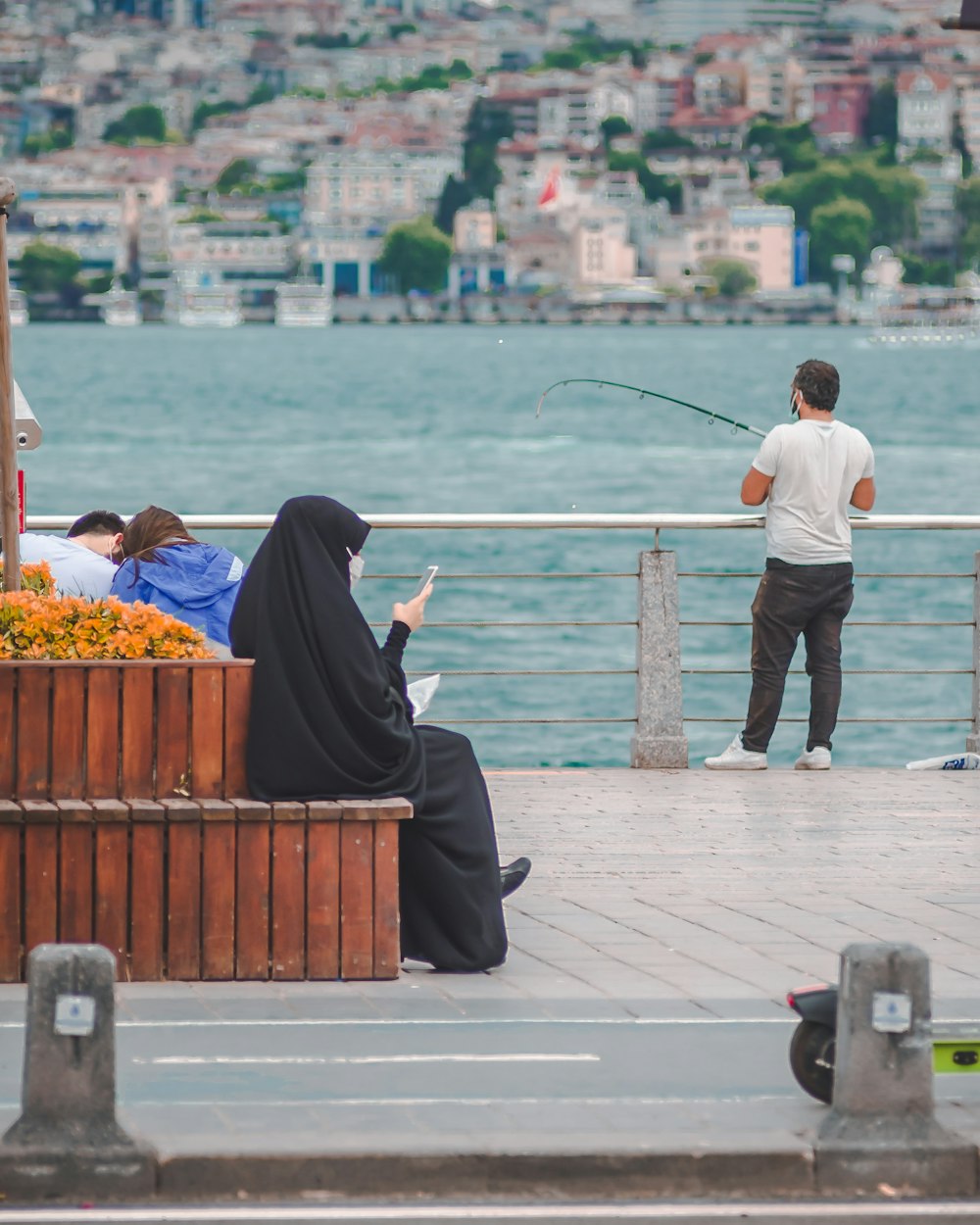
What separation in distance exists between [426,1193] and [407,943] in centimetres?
183

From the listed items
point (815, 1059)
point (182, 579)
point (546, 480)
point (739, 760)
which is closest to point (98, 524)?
point (182, 579)

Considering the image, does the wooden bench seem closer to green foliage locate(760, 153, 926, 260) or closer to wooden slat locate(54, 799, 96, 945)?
wooden slat locate(54, 799, 96, 945)

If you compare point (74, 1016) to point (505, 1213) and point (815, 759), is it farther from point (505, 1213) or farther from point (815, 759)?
point (815, 759)

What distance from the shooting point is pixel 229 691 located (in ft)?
20.5

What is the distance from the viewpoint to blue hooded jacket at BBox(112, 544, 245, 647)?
26.9 ft

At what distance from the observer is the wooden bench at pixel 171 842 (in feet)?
20.2

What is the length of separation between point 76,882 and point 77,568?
255 centimetres

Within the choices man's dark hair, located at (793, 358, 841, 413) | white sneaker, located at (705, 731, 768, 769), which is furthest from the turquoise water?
man's dark hair, located at (793, 358, 841, 413)

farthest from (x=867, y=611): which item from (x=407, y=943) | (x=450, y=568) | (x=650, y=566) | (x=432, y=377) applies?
(x=432, y=377)

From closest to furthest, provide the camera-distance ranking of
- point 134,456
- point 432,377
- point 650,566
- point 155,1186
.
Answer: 1. point 155,1186
2. point 650,566
3. point 134,456
4. point 432,377

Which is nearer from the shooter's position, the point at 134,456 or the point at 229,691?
the point at 229,691

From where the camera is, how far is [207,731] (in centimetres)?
625

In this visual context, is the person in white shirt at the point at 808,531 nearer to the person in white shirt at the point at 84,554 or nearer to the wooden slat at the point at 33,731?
the person in white shirt at the point at 84,554

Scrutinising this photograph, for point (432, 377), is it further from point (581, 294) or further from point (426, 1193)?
point (426, 1193)
